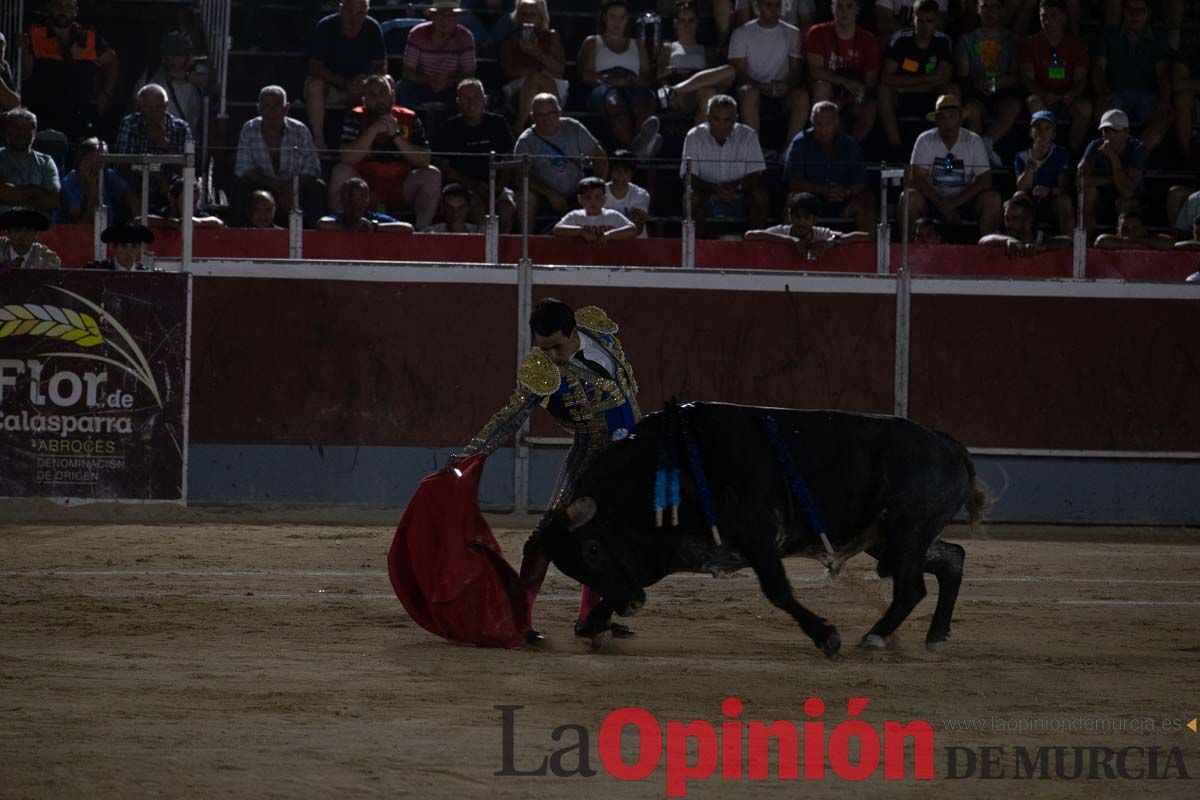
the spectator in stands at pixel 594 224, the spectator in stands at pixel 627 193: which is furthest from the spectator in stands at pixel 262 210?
the spectator in stands at pixel 627 193

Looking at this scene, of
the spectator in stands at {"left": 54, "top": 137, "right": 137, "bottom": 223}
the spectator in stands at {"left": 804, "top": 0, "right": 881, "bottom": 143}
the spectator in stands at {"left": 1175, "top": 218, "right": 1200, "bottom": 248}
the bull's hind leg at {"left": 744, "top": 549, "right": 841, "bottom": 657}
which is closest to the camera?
the bull's hind leg at {"left": 744, "top": 549, "right": 841, "bottom": 657}

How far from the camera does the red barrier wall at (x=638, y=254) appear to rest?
1130cm

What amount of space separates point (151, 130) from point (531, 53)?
10.3ft

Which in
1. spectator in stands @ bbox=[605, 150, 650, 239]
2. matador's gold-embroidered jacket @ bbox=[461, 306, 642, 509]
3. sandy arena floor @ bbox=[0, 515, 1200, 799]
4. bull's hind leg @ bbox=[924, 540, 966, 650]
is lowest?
sandy arena floor @ bbox=[0, 515, 1200, 799]

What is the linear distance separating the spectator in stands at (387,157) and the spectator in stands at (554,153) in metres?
0.69

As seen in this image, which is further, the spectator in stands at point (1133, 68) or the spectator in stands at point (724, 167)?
the spectator in stands at point (1133, 68)

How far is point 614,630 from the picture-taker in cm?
683

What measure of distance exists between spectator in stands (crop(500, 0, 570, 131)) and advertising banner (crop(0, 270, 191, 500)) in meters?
3.69

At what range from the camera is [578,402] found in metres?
6.57

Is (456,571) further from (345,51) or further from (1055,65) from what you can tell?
(1055,65)

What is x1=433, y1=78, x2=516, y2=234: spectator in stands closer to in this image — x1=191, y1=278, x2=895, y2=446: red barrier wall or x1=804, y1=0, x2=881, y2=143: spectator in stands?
x1=191, y1=278, x2=895, y2=446: red barrier wall

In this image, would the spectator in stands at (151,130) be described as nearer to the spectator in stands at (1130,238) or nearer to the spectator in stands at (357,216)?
the spectator in stands at (357,216)

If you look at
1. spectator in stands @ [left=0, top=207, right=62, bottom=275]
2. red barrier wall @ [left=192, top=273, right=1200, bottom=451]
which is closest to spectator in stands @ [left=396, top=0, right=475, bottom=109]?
red barrier wall @ [left=192, top=273, right=1200, bottom=451]

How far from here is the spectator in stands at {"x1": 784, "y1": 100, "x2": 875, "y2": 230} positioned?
11352mm
